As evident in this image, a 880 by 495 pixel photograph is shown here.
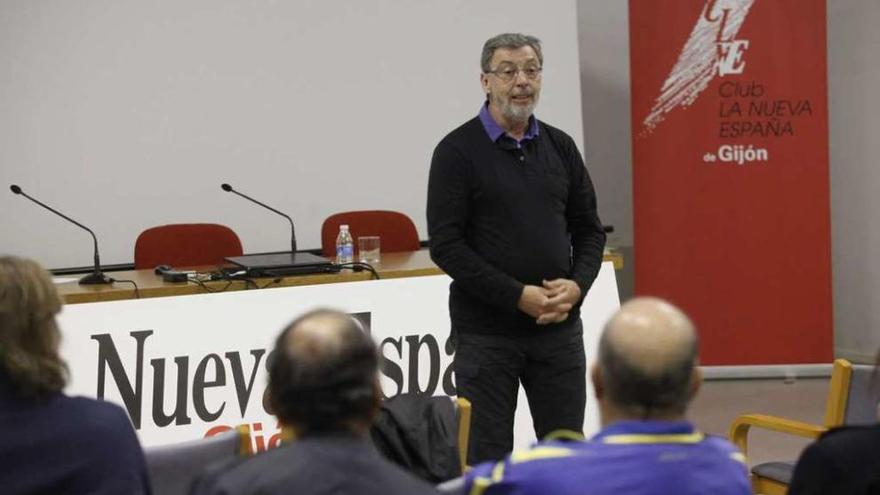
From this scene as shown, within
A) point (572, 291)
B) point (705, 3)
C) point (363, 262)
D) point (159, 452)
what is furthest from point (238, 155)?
point (159, 452)

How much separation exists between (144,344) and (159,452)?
165 cm

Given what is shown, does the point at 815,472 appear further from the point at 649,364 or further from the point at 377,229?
the point at 377,229

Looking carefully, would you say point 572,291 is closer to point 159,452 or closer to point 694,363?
point 159,452

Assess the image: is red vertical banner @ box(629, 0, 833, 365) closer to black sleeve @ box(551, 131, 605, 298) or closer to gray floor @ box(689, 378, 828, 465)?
gray floor @ box(689, 378, 828, 465)

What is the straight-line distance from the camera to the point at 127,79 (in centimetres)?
690

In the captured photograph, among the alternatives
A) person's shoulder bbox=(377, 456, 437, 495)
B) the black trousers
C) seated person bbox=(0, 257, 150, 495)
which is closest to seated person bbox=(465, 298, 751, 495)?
person's shoulder bbox=(377, 456, 437, 495)

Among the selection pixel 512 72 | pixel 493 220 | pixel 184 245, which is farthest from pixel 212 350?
pixel 184 245

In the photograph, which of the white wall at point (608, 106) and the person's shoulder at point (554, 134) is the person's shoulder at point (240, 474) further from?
the white wall at point (608, 106)

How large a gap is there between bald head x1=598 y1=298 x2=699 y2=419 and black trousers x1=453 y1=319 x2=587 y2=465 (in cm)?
182

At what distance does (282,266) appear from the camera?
5383 mm

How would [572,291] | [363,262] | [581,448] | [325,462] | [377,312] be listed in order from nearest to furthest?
[325,462]
[581,448]
[572,291]
[377,312]
[363,262]

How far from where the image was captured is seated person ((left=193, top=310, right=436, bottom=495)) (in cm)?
178

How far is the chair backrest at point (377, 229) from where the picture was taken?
21.6ft

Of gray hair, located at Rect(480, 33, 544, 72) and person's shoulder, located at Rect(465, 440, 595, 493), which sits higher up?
gray hair, located at Rect(480, 33, 544, 72)
